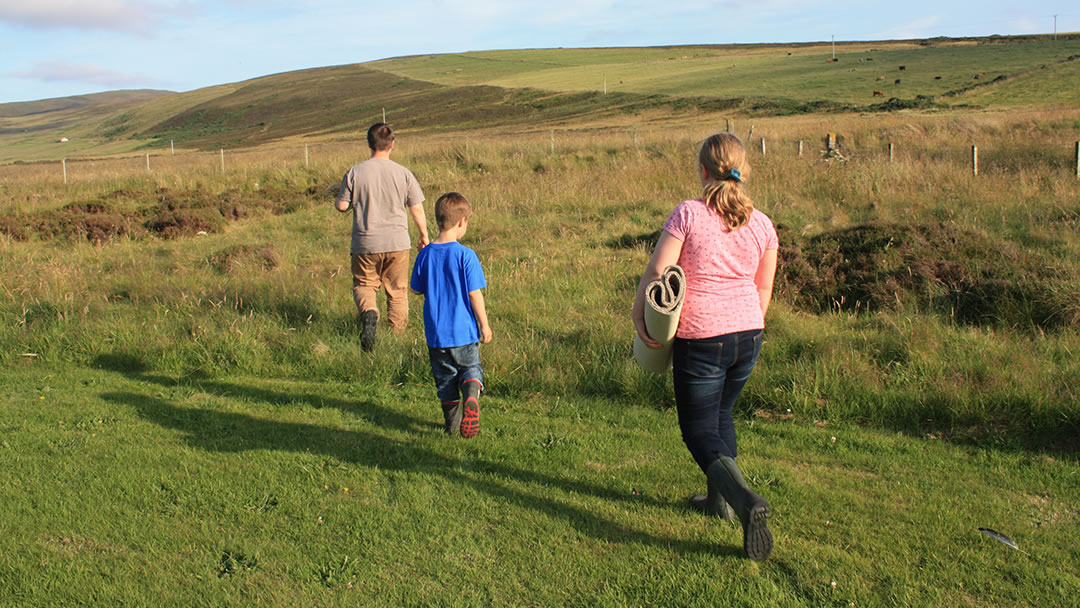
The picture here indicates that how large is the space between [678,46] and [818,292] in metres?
122

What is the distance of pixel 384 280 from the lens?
7.04 m

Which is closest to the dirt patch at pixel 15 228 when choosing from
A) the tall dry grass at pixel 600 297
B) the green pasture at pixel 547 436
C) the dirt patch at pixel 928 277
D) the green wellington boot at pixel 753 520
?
the tall dry grass at pixel 600 297

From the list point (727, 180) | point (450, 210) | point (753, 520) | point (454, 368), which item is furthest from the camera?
point (454, 368)

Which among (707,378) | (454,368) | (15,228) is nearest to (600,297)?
(454,368)

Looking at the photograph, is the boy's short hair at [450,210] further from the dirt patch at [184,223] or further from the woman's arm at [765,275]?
the dirt patch at [184,223]

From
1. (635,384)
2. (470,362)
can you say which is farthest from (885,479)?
(470,362)

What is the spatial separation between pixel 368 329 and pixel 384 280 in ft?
2.03

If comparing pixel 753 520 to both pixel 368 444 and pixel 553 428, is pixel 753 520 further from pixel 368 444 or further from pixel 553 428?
pixel 368 444

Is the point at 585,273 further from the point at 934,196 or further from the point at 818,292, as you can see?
the point at 934,196

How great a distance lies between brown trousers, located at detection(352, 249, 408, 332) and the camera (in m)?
6.88

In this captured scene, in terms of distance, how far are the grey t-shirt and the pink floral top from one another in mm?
3917

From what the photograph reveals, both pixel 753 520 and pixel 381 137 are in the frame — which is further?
pixel 381 137

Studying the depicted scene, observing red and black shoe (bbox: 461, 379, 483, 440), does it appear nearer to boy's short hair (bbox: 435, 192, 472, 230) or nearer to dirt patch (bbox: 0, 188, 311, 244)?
boy's short hair (bbox: 435, 192, 472, 230)

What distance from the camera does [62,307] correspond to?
8086mm
